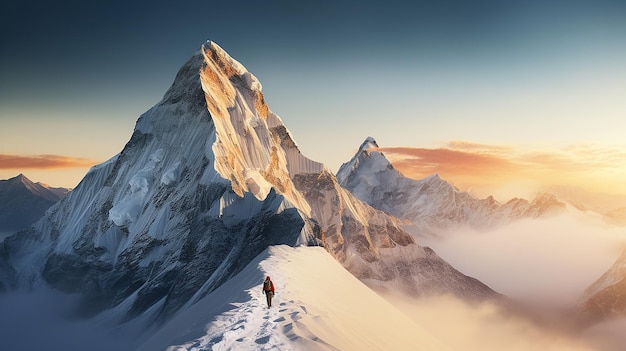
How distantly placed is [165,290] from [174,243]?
19.3 meters

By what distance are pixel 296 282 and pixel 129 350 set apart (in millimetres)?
89158

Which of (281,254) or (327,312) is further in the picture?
(281,254)

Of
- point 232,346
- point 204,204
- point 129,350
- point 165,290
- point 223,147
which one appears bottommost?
point 129,350

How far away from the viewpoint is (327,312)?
40.1 metres

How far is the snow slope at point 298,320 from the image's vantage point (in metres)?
28.3

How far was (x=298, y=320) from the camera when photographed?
3272cm

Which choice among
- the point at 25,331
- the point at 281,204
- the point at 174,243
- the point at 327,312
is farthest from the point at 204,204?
the point at 327,312

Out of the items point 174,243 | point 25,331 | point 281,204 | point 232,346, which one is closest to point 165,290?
point 174,243

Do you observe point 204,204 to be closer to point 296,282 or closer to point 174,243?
point 174,243

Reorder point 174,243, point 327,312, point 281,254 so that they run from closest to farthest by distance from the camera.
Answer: point 327,312
point 281,254
point 174,243

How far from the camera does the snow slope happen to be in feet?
92.8

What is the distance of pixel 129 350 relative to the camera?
122375 millimetres

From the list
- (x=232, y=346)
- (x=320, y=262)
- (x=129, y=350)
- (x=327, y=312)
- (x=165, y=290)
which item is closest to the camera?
(x=232, y=346)

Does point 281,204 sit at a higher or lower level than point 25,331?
higher
